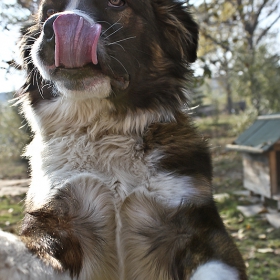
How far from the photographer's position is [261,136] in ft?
24.3

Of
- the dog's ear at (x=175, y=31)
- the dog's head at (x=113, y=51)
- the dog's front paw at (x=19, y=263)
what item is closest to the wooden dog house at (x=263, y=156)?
the dog's ear at (x=175, y=31)

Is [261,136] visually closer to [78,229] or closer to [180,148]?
[180,148]

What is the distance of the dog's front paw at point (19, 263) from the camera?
6.18 ft

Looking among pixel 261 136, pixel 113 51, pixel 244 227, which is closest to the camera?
pixel 113 51

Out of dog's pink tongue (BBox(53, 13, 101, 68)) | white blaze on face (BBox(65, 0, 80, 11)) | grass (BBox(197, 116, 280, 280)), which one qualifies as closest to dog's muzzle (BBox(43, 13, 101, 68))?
dog's pink tongue (BBox(53, 13, 101, 68))

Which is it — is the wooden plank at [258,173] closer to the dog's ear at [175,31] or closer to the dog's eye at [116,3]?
the dog's ear at [175,31]

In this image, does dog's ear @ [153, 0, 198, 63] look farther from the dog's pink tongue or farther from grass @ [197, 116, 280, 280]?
the dog's pink tongue

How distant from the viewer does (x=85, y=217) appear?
2.43 meters

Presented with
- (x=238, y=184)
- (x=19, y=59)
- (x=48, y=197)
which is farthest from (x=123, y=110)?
(x=238, y=184)

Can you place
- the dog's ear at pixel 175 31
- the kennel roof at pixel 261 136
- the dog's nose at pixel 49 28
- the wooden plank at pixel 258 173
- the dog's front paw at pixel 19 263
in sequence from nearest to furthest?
the dog's front paw at pixel 19 263 → the dog's nose at pixel 49 28 → the dog's ear at pixel 175 31 → the kennel roof at pixel 261 136 → the wooden plank at pixel 258 173

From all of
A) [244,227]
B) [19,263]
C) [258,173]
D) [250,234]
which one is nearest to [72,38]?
[19,263]

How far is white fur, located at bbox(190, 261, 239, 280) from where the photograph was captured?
199cm

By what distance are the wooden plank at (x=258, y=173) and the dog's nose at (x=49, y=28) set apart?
18.0 ft

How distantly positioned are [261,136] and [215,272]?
5.81 meters
